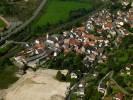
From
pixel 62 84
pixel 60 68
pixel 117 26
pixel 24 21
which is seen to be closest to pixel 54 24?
pixel 24 21

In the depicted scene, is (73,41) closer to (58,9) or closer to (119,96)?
(119,96)

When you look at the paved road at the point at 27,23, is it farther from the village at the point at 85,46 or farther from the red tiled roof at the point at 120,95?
the red tiled roof at the point at 120,95

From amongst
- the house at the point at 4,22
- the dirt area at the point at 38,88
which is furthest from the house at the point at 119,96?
the house at the point at 4,22

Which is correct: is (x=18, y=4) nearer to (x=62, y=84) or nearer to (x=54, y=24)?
(x=54, y=24)

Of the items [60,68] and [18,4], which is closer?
[60,68]

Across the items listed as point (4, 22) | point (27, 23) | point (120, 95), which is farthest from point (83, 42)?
point (120, 95)

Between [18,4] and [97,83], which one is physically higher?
[18,4]
